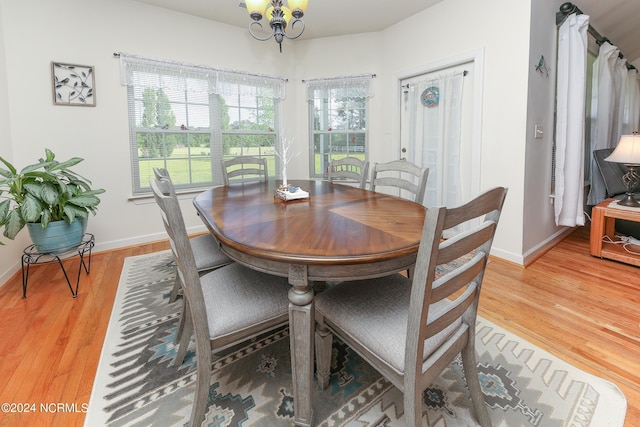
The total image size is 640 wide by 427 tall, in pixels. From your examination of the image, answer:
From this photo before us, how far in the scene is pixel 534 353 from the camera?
1579 mm

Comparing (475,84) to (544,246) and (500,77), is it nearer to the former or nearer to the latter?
(500,77)

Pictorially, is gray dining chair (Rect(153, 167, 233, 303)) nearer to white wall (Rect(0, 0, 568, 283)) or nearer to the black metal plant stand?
the black metal plant stand

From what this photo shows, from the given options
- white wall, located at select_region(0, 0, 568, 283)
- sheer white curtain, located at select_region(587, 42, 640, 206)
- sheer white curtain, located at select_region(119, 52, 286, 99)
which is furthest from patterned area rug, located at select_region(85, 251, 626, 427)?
sheer white curtain, located at select_region(587, 42, 640, 206)

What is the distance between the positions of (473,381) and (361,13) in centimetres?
362

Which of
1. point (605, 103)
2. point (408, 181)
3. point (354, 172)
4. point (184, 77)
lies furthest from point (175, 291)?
point (605, 103)

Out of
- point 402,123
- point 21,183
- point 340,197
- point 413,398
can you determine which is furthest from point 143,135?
point 413,398

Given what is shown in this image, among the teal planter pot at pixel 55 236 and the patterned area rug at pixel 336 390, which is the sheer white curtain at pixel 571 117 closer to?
the patterned area rug at pixel 336 390

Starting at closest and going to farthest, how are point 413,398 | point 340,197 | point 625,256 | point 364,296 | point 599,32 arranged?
1. point 413,398
2. point 364,296
3. point 340,197
4. point 625,256
5. point 599,32

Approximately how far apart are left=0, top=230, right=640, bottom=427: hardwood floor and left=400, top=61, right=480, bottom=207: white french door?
94 cm

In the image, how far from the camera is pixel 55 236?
223 cm

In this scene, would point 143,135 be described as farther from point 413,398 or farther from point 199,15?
point 413,398

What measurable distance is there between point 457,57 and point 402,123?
94cm

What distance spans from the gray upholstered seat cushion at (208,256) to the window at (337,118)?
2426 mm

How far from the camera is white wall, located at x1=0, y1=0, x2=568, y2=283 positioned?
2.64 meters
